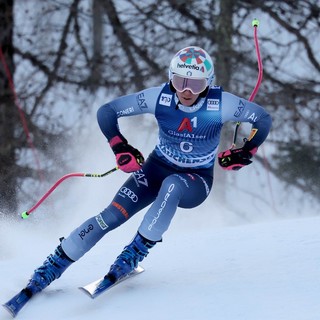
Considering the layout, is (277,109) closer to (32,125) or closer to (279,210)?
(279,210)

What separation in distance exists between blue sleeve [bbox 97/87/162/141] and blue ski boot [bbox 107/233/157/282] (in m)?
0.68

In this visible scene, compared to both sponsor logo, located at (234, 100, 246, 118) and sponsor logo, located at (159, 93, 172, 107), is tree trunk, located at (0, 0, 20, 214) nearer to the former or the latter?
sponsor logo, located at (159, 93, 172, 107)

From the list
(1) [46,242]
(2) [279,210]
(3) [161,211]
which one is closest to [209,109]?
(3) [161,211]

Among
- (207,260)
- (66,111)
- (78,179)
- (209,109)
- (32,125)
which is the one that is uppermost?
(66,111)

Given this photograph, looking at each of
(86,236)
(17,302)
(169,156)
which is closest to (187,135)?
(169,156)

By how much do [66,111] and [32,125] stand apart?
86.4 inches

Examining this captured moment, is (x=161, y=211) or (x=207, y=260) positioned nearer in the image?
(x=161, y=211)

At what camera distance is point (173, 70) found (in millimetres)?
4414

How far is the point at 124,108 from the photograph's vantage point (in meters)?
4.59

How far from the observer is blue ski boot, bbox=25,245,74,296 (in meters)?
4.18

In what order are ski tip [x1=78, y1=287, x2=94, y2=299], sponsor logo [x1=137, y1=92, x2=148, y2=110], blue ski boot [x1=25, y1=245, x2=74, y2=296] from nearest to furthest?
ski tip [x1=78, y1=287, x2=94, y2=299] < blue ski boot [x1=25, y1=245, x2=74, y2=296] < sponsor logo [x1=137, y1=92, x2=148, y2=110]

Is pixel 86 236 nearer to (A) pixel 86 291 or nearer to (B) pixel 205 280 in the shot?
(A) pixel 86 291

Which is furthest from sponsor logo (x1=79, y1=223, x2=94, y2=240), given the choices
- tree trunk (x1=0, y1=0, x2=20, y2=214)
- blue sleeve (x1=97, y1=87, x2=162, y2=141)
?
tree trunk (x1=0, y1=0, x2=20, y2=214)

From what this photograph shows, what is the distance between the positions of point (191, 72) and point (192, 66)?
0.13 feet
